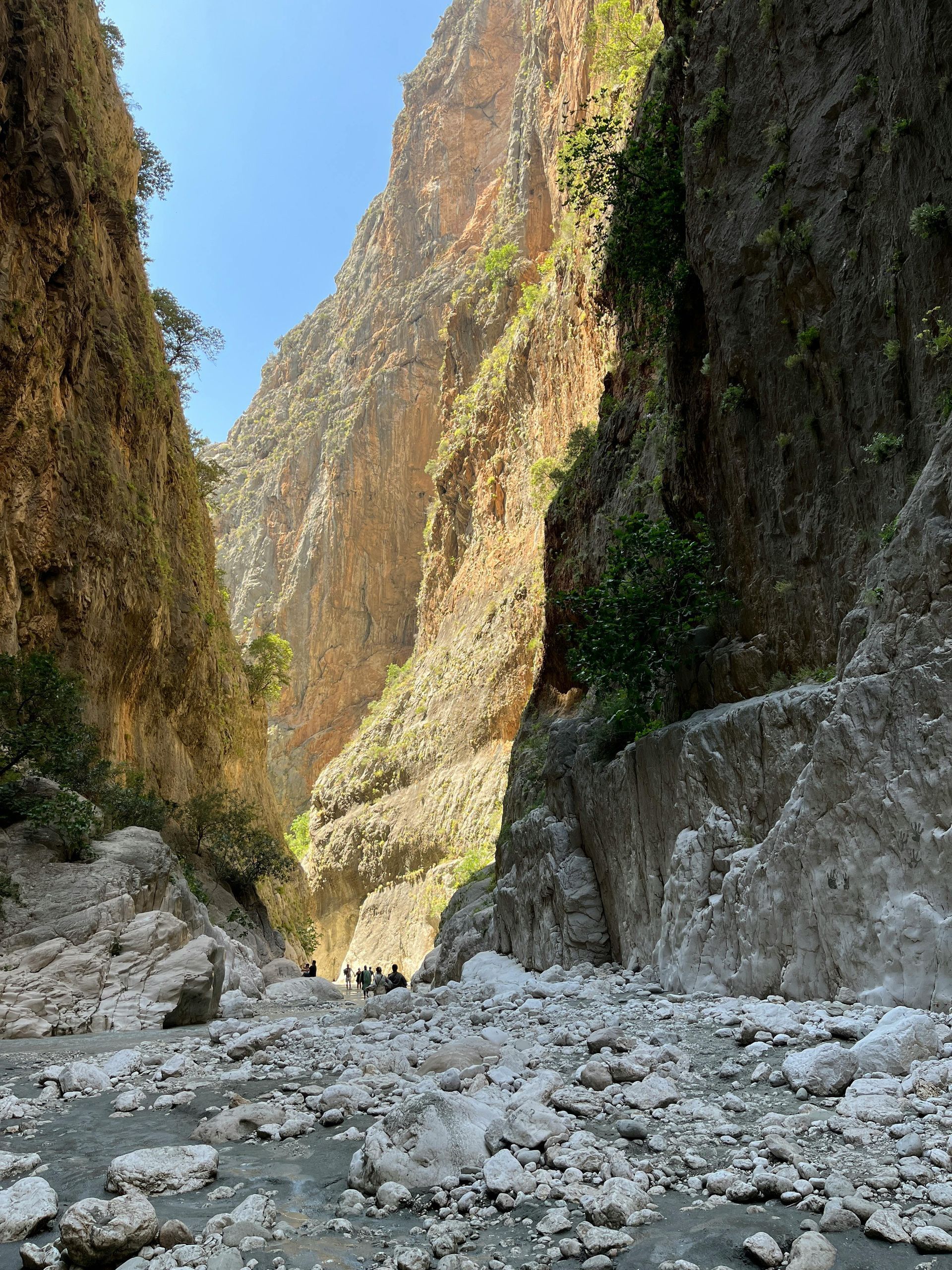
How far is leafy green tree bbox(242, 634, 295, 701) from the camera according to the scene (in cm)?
4603

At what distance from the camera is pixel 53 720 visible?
1853 centimetres

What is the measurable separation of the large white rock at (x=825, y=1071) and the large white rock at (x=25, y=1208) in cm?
437

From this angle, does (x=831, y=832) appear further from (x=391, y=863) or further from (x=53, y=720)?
(x=391, y=863)

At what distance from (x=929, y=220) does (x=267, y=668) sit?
4050cm

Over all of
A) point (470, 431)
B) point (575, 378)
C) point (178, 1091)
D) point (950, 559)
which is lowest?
point (178, 1091)

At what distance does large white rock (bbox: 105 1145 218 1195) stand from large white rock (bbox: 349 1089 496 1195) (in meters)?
0.85

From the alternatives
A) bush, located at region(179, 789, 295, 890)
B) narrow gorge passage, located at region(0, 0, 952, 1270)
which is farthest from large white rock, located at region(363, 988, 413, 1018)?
bush, located at region(179, 789, 295, 890)

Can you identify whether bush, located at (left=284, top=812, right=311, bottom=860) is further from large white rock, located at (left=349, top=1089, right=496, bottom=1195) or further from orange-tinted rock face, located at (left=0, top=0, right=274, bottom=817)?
large white rock, located at (left=349, top=1089, right=496, bottom=1195)

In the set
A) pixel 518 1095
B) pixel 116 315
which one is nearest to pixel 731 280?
pixel 518 1095

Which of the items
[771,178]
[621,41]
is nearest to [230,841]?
[771,178]

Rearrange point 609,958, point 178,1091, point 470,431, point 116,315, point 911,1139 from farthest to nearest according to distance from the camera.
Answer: point 470,431, point 116,315, point 609,958, point 178,1091, point 911,1139

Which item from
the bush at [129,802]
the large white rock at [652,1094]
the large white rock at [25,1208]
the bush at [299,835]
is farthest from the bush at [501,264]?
the large white rock at [25,1208]

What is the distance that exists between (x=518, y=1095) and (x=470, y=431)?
5209 cm

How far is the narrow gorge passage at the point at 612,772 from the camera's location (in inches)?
187
